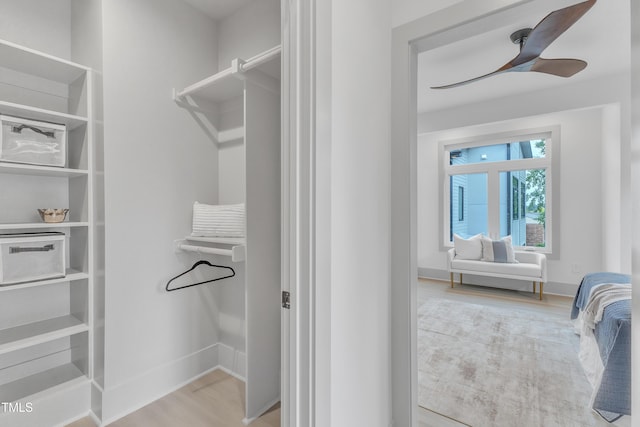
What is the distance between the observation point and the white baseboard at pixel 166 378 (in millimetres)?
1748

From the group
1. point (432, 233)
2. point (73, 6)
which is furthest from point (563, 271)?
point (73, 6)

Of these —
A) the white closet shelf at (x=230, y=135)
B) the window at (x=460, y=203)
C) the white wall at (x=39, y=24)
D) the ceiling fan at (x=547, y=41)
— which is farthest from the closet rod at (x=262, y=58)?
the window at (x=460, y=203)

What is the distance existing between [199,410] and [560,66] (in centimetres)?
371

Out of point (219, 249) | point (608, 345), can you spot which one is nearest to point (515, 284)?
point (608, 345)

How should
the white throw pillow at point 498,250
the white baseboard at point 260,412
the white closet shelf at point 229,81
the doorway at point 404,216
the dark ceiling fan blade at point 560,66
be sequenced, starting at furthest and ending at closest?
the white throw pillow at point 498,250, the dark ceiling fan blade at point 560,66, the white baseboard at point 260,412, the white closet shelf at point 229,81, the doorway at point 404,216

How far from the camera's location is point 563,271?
4418mm

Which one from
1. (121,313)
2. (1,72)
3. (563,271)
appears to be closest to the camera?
(1,72)

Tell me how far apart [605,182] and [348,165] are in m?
4.56

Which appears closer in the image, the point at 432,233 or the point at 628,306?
the point at 628,306

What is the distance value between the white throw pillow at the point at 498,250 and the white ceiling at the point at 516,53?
6.97 ft

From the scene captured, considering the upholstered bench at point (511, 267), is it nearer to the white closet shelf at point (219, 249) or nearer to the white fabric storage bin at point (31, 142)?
the white closet shelf at point (219, 249)

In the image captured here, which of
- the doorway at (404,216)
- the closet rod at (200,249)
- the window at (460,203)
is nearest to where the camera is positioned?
the doorway at (404,216)

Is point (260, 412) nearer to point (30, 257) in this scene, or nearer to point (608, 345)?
point (30, 257)

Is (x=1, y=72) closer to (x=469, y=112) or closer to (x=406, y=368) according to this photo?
(x=406, y=368)
